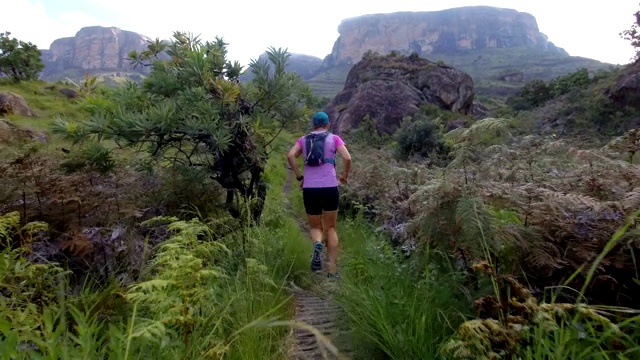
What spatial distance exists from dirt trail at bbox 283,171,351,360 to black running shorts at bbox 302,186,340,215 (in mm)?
1350

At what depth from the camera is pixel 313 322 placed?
12.2 ft

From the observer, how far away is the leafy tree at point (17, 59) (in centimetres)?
3384

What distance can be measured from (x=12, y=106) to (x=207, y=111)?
69.9 feet

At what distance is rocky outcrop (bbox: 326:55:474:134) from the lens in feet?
121

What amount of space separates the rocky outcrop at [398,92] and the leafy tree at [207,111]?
97.6 ft

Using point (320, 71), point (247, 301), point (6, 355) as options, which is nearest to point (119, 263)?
point (247, 301)

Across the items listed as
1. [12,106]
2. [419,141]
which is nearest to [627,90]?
[419,141]

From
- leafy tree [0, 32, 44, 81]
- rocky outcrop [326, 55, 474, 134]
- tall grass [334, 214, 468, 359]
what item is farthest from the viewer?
rocky outcrop [326, 55, 474, 134]

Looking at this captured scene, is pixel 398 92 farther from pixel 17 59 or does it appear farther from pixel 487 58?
pixel 487 58

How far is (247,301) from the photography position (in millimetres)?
3227

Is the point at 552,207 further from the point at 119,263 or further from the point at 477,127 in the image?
the point at 119,263

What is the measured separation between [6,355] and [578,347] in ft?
8.07

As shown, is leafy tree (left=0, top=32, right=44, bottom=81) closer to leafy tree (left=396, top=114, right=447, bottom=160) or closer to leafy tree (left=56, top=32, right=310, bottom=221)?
leafy tree (left=396, top=114, right=447, bottom=160)

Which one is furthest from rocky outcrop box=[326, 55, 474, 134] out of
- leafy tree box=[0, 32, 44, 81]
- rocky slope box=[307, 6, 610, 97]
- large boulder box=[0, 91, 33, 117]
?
leafy tree box=[0, 32, 44, 81]
